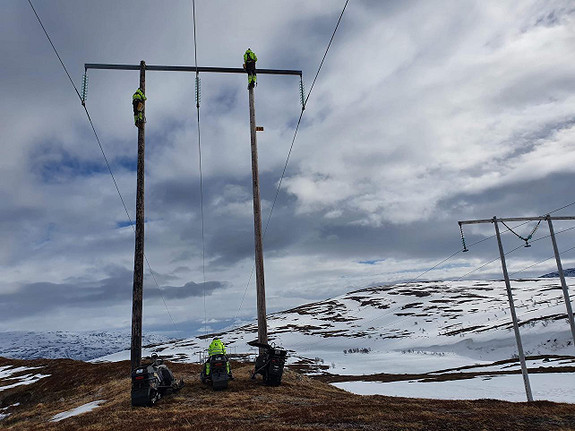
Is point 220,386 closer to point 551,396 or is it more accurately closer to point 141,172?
point 141,172

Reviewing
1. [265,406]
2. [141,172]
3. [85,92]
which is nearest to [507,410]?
[265,406]

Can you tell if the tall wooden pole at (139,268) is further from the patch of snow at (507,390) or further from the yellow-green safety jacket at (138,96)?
the patch of snow at (507,390)

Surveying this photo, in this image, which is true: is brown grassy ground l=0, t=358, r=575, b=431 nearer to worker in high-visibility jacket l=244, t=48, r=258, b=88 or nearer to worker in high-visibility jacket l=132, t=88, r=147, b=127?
worker in high-visibility jacket l=132, t=88, r=147, b=127

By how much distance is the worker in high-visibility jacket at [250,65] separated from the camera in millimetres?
23547

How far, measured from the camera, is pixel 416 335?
108312 mm

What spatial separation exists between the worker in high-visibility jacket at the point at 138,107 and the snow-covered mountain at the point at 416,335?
196 feet

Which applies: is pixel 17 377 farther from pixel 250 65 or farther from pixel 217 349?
pixel 250 65

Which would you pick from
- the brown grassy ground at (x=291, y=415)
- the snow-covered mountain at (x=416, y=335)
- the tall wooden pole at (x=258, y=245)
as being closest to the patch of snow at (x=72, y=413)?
the brown grassy ground at (x=291, y=415)

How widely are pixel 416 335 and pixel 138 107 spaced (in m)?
106

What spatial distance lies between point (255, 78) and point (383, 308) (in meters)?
164

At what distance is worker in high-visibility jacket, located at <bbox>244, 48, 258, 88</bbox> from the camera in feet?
77.3

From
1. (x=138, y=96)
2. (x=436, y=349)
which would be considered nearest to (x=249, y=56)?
(x=138, y=96)

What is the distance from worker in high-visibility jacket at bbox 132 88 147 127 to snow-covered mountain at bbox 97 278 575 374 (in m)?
59.8

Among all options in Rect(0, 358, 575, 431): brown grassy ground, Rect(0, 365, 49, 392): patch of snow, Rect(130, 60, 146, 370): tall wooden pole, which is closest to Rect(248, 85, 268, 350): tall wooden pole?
Rect(0, 358, 575, 431): brown grassy ground
